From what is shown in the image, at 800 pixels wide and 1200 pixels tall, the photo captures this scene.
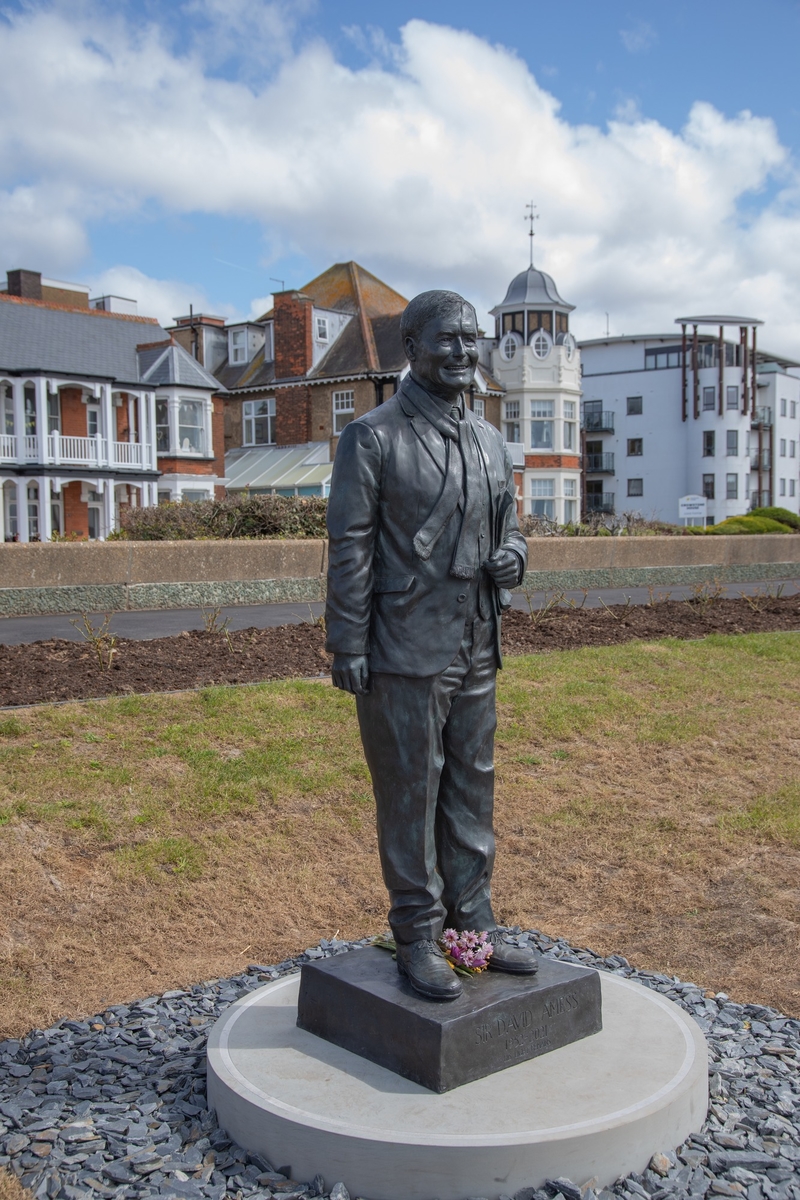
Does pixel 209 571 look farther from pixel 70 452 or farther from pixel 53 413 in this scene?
pixel 53 413

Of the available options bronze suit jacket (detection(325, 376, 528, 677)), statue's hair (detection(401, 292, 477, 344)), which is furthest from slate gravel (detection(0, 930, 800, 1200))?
statue's hair (detection(401, 292, 477, 344))

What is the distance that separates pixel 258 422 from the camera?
39250 millimetres

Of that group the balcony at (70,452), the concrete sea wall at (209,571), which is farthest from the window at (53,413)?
the concrete sea wall at (209,571)

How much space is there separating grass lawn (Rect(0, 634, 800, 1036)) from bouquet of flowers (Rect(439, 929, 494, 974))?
1.67 metres

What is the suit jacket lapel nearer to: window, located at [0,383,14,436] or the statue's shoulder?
the statue's shoulder

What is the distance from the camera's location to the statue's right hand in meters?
3.66

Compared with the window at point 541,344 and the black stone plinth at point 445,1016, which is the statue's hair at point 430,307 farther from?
the window at point 541,344

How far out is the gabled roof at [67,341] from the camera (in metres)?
31.0

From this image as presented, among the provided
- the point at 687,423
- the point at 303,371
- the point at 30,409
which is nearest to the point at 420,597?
the point at 30,409

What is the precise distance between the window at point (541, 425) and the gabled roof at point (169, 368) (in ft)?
47.5

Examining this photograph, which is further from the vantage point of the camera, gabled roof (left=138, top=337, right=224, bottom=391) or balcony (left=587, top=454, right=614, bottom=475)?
balcony (left=587, top=454, right=614, bottom=475)

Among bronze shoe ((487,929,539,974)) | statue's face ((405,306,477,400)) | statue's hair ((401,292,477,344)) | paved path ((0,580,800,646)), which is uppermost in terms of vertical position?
statue's hair ((401,292,477,344))

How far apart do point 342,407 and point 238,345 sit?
6.93m

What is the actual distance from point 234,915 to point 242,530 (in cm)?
1006
